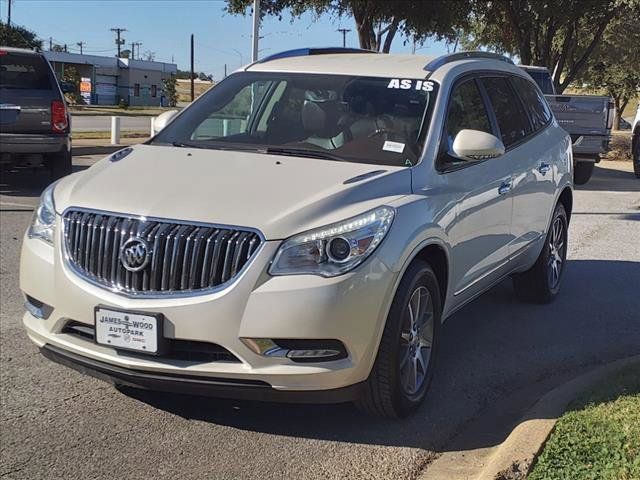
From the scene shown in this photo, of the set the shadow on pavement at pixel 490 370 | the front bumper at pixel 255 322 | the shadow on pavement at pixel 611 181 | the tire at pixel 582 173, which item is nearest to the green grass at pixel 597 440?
the shadow on pavement at pixel 490 370

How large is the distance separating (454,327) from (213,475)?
2.83 meters

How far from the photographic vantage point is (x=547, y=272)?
647cm

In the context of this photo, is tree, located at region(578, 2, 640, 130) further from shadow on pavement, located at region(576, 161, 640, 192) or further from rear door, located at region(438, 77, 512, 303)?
rear door, located at region(438, 77, 512, 303)

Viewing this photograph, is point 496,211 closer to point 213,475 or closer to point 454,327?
point 454,327

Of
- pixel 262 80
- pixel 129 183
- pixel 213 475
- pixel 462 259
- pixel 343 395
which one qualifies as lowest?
pixel 213 475

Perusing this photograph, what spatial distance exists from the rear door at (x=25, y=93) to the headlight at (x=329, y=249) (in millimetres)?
8683

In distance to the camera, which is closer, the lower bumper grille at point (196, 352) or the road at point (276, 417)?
the lower bumper grille at point (196, 352)

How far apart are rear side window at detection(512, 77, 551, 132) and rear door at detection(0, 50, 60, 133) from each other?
23.7 feet

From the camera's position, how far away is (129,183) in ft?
13.0

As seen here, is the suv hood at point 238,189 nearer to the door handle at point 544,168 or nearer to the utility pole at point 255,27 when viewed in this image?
the door handle at point 544,168

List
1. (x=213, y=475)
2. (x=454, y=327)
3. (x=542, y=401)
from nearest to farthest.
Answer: (x=213, y=475)
(x=542, y=401)
(x=454, y=327)

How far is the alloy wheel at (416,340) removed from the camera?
157 inches

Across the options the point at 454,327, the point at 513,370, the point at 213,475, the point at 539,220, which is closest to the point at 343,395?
the point at 213,475

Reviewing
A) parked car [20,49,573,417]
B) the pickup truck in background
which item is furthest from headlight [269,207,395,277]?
the pickup truck in background
